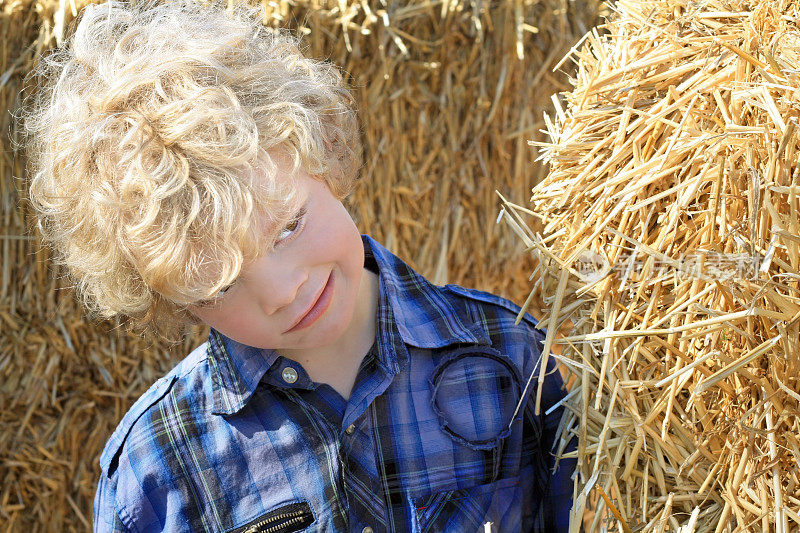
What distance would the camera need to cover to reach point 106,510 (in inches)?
39.3

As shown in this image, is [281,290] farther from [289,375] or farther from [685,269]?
[685,269]

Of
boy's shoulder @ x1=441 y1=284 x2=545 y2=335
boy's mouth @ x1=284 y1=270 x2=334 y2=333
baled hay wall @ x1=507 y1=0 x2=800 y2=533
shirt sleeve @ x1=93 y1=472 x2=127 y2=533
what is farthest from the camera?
boy's shoulder @ x1=441 y1=284 x2=545 y2=335

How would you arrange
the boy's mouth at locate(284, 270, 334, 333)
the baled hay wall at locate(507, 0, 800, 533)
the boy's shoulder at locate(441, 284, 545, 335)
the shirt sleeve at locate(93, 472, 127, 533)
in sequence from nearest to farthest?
the baled hay wall at locate(507, 0, 800, 533) → the boy's mouth at locate(284, 270, 334, 333) → the shirt sleeve at locate(93, 472, 127, 533) → the boy's shoulder at locate(441, 284, 545, 335)

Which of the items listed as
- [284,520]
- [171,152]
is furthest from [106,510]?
[171,152]

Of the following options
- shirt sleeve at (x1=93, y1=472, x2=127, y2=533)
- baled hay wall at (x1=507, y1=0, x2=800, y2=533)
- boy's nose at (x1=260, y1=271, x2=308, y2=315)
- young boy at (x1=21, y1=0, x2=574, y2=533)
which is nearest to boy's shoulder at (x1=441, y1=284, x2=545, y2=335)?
young boy at (x1=21, y1=0, x2=574, y2=533)

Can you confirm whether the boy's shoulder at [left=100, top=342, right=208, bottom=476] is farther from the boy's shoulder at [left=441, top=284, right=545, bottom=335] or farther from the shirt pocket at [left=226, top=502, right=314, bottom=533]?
the boy's shoulder at [left=441, top=284, right=545, bottom=335]

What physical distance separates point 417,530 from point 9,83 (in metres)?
1.43

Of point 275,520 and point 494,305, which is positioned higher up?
point 494,305

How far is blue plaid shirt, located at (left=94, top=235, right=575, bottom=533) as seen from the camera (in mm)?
974

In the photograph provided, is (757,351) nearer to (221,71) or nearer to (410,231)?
(221,71)

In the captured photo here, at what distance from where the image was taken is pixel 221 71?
0.90 m

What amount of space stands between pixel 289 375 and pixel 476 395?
0.24 m

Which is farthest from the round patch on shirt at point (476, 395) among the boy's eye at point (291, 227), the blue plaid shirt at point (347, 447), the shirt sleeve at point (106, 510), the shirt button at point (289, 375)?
the shirt sleeve at point (106, 510)

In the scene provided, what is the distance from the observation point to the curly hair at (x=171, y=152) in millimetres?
829
